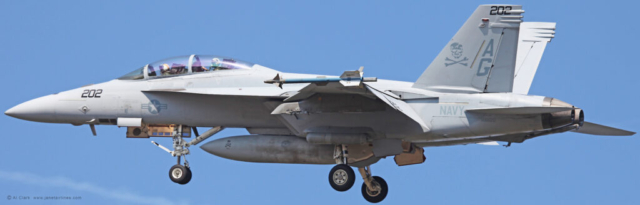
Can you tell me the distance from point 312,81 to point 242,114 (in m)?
4.18

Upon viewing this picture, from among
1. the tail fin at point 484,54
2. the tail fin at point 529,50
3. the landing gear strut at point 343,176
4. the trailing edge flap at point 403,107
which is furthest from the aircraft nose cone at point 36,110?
the tail fin at point 529,50

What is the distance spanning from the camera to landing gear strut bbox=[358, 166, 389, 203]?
77.4 ft

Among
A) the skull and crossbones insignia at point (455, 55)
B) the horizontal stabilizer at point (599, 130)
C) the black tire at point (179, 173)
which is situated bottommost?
the black tire at point (179, 173)

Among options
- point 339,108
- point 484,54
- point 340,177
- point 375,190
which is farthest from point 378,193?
point 484,54

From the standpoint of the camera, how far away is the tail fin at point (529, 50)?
24.7 metres

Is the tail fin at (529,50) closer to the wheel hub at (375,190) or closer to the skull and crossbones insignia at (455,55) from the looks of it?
the skull and crossbones insignia at (455,55)

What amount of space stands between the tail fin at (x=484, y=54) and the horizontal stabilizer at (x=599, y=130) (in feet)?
6.87

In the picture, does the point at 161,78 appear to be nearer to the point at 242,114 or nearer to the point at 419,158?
the point at 242,114

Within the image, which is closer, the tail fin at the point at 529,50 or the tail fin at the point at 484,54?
the tail fin at the point at 484,54

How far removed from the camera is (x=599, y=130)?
22531mm

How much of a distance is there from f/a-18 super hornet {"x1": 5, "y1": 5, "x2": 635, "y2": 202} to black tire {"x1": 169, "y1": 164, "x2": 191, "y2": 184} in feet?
0.07

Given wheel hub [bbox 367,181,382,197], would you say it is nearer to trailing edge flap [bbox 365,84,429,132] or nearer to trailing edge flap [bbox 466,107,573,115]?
trailing edge flap [bbox 365,84,429,132]

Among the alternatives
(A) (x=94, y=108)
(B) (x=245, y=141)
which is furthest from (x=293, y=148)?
(A) (x=94, y=108)

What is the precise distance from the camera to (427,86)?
2145cm
